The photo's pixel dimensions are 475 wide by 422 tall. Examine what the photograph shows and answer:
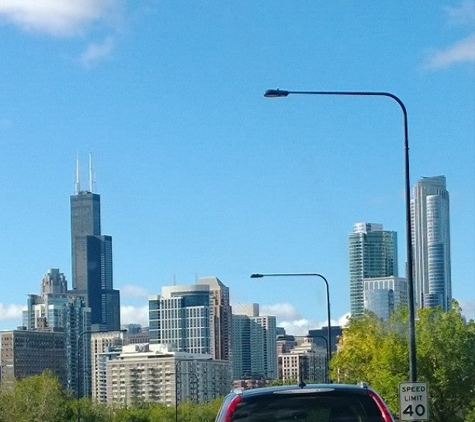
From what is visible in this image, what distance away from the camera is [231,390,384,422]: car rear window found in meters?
12.2

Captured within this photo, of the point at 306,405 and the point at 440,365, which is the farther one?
the point at 440,365

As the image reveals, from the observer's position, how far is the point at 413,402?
24516 mm

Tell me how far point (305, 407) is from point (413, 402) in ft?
41.4

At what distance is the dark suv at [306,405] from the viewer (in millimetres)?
12172

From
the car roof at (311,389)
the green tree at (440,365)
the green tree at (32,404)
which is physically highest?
the car roof at (311,389)

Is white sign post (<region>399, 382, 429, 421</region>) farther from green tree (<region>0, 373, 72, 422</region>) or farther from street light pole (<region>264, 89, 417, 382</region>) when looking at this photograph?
green tree (<region>0, 373, 72, 422</region>)

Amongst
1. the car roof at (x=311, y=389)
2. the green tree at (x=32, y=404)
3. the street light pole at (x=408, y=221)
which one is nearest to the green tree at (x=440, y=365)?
the street light pole at (x=408, y=221)

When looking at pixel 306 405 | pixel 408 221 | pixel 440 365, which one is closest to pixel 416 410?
pixel 408 221

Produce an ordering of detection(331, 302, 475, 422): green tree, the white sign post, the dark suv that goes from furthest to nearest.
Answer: detection(331, 302, 475, 422): green tree
the white sign post
the dark suv

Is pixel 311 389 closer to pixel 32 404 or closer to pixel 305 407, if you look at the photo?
pixel 305 407

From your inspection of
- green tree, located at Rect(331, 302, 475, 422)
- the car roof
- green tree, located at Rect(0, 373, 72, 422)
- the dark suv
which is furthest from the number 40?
green tree, located at Rect(0, 373, 72, 422)

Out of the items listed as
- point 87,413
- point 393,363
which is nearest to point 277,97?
point 393,363

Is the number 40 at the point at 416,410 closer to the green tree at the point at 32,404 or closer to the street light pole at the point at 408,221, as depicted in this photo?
the street light pole at the point at 408,221

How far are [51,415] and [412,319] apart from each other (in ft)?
279
